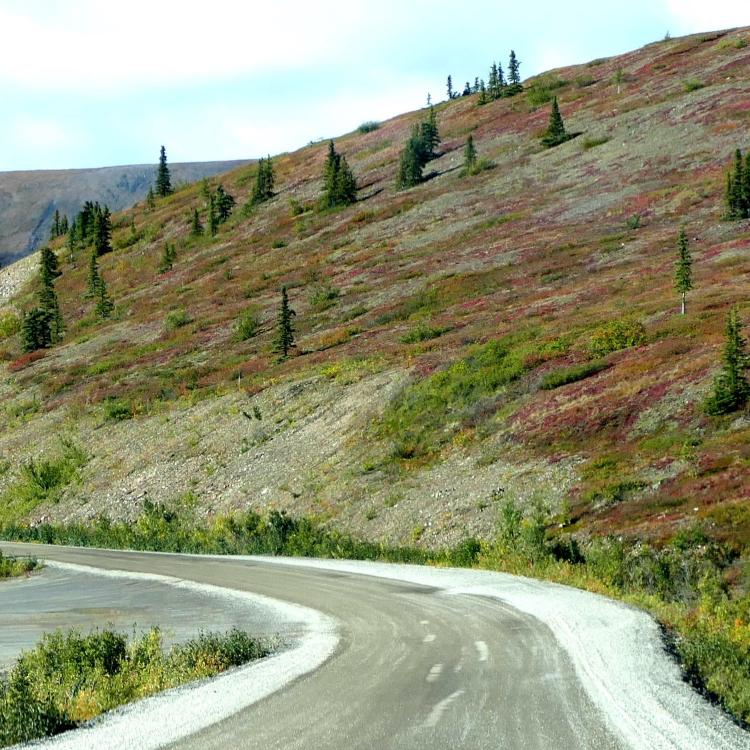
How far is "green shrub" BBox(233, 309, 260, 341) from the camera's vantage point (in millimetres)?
77938

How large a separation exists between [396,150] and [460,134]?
427 inches

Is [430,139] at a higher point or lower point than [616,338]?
higher

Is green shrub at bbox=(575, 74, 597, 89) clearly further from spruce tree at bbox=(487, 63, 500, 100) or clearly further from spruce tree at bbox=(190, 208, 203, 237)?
spruce tree at bbox=(190, 208, 203, 237)

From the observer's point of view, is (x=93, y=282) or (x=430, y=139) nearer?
(x=93, y=282)

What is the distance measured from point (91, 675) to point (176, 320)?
7769 cm

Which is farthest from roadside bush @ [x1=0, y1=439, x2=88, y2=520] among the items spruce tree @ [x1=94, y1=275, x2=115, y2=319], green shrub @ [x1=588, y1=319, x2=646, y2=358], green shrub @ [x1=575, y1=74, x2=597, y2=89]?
green shrub @ [x1=575, y1=74, x2=597, y2=89]

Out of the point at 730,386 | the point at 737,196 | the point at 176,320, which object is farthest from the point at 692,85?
the point at 730,386

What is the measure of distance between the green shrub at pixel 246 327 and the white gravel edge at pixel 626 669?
189ft

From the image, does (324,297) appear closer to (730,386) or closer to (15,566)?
(15,566)

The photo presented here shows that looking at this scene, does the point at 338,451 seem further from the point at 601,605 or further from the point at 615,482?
the point at 601,605

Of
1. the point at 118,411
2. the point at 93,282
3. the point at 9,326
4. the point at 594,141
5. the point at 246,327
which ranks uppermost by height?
the point at 594,141

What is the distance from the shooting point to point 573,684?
10117 millimetres

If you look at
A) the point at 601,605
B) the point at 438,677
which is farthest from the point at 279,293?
the point at 438,677

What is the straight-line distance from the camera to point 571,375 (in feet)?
137
